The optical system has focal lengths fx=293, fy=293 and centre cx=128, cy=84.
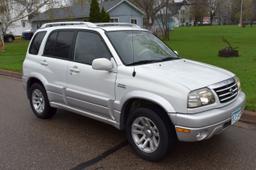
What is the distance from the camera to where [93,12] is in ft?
78.1

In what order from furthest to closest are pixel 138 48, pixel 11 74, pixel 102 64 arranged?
pixel 11 74 < pixel 138 48 < pixel 102 64

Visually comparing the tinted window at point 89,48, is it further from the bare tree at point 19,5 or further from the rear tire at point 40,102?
the bare tree at point 19,5

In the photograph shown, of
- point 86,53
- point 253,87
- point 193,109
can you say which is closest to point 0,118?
point 86,53

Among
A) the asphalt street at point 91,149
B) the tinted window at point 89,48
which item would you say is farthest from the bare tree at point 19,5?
the tinted window at point 89,48

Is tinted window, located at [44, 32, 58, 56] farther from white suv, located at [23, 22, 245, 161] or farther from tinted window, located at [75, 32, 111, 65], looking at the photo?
tinted window, located at [75, 32, 111, 65]

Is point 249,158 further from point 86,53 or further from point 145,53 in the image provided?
point 86,53

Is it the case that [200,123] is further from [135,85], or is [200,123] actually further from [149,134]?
[135,85]

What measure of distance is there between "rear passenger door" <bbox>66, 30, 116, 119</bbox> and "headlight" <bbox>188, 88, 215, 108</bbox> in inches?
47.5

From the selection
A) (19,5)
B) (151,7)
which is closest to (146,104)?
(19,5)

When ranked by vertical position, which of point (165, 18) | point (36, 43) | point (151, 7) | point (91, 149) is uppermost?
point (151, 7)

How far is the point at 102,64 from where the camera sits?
165 inches

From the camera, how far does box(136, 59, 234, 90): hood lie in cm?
376

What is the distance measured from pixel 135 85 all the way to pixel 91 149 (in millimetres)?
1272

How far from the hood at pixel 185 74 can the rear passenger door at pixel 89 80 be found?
59cm
